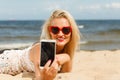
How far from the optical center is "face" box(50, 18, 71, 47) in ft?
9.89

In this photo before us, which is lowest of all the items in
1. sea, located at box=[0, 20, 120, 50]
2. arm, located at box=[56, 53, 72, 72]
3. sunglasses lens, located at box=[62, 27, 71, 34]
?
sea, located at box=[0, 20, 120, 50]

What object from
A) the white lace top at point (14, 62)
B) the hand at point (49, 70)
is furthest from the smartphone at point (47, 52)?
the white lace top at point (14, 62)

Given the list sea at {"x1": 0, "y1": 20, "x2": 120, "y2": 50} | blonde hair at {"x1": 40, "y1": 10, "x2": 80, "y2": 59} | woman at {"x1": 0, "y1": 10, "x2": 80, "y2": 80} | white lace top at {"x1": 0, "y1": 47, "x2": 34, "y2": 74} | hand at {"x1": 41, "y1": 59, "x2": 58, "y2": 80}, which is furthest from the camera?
sea at {"x1": 0, "y1": 20, "x2": 120, "y2": 50}

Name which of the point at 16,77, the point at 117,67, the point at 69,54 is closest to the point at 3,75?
the point at 16,77

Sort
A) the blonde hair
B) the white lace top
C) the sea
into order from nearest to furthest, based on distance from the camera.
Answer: the blonde hair, the white lace top, the sea

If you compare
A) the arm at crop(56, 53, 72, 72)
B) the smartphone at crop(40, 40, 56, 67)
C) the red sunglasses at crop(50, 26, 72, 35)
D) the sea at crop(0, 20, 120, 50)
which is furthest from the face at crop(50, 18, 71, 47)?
the sea at crop(0, 20, 120, 50)

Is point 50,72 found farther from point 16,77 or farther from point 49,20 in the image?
point 16,77

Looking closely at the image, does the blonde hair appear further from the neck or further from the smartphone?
the smartphone

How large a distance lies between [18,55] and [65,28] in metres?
1.18

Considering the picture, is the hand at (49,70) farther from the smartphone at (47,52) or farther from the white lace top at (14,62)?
the white lace top at (14,62)

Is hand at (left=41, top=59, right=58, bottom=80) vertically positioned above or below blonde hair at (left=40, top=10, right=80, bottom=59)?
below

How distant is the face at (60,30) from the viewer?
302 centimetres

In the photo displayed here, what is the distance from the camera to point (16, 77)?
4.01m

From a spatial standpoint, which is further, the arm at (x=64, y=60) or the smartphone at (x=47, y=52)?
the arm at (x=64, y=60)
